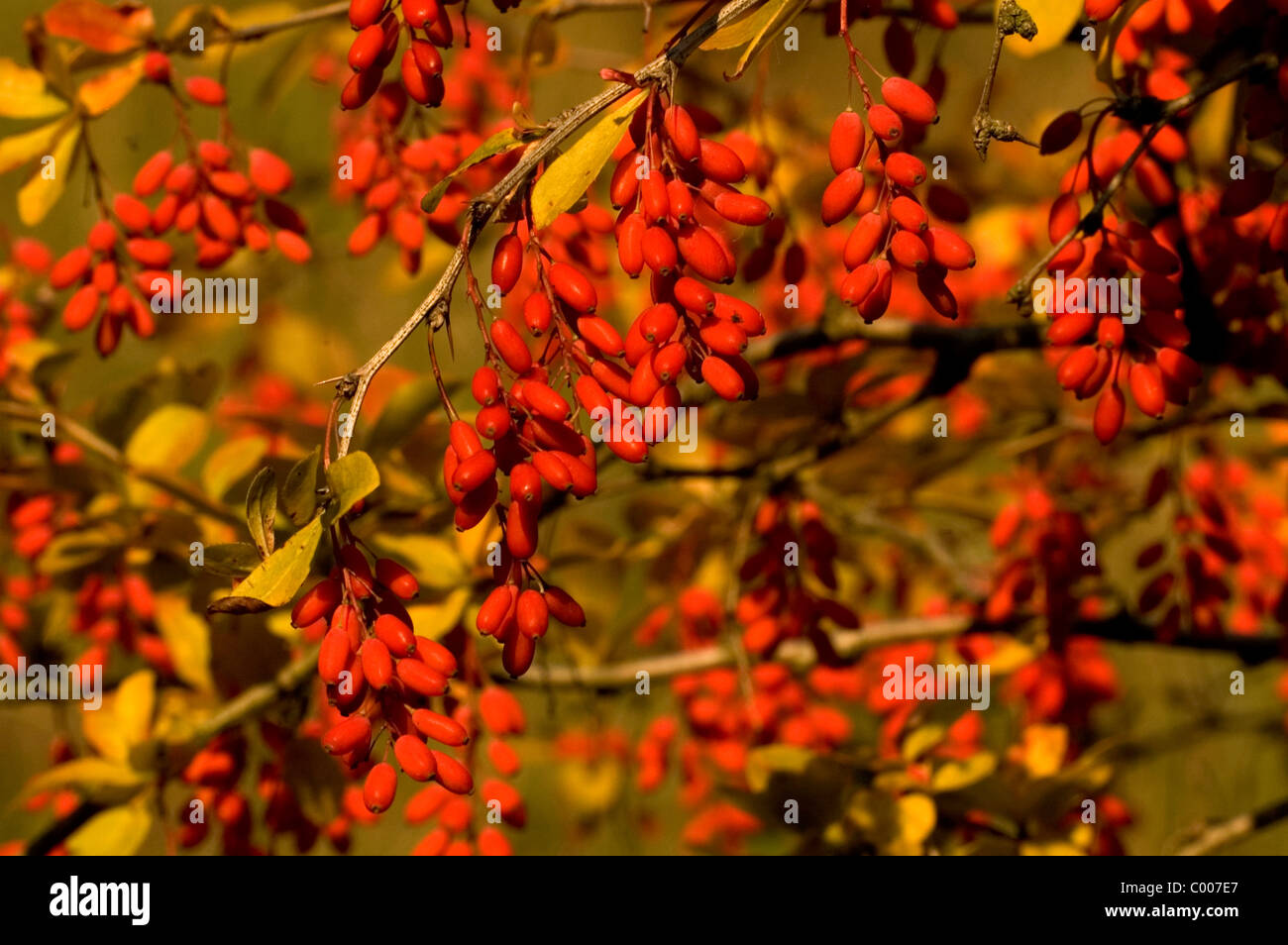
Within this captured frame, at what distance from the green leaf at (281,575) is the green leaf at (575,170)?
212 mm

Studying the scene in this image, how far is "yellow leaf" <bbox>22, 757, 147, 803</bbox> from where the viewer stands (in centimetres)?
113

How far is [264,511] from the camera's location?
0.72 metres

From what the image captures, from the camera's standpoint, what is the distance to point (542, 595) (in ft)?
2.40

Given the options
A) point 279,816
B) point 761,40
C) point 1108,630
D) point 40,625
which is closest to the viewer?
point 761,40

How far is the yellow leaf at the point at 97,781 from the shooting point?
1134 millimetres

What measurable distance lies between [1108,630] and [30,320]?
130cm

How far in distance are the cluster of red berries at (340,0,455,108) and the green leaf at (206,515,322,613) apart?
29cm

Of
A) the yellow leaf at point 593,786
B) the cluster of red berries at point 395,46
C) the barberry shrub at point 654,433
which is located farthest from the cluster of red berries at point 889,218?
the yellow leaf at point 593,786

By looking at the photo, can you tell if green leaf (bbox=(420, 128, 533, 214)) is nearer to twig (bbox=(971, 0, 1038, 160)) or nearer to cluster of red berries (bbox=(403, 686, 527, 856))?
twig (bbox=(971, 0, 1038, 160))

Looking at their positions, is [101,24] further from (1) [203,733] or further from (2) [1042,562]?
(2) [1042,562]

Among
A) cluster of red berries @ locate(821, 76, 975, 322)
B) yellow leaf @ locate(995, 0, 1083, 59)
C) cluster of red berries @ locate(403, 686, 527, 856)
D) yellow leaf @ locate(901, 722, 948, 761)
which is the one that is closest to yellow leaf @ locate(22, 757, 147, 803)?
cluster of red berries @ locate(403, 686, 527, 856)

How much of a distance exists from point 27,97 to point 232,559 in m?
0.63

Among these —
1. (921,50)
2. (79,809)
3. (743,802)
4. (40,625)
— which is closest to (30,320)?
(40,625)
